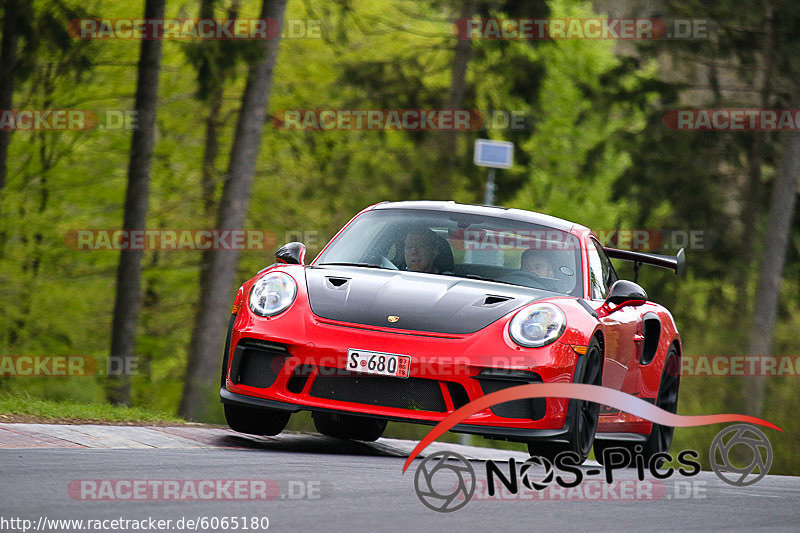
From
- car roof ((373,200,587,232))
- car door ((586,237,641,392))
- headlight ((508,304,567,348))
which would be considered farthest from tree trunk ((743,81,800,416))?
headlight ((508,304,567,348))

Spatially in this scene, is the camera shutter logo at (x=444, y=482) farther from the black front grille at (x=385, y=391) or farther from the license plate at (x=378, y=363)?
the license plate at (x=378, y=363)

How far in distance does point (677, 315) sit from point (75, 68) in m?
12.4

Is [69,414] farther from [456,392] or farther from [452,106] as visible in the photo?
[452,106]

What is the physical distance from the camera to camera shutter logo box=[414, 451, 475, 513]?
18.6ft

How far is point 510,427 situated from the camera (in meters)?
7.02

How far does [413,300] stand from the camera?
734 cm

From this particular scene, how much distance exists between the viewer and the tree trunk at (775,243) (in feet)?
69.6

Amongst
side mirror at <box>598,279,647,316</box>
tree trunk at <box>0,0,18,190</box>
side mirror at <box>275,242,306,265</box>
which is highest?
tree trunk at <box>0,0,18,190</box>

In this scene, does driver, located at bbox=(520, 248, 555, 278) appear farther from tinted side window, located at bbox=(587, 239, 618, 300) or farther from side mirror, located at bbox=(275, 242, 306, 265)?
side mirror, located at bbox=(275, 242, 306, 265)

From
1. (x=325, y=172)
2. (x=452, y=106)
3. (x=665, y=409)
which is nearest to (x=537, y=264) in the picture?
(x=665, y=409)

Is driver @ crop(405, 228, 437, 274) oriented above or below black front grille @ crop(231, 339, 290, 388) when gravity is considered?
above

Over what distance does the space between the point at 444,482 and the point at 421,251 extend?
252 centimetres

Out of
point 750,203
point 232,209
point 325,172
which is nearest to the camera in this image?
point 232,209

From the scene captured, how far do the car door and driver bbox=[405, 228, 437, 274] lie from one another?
107cm
